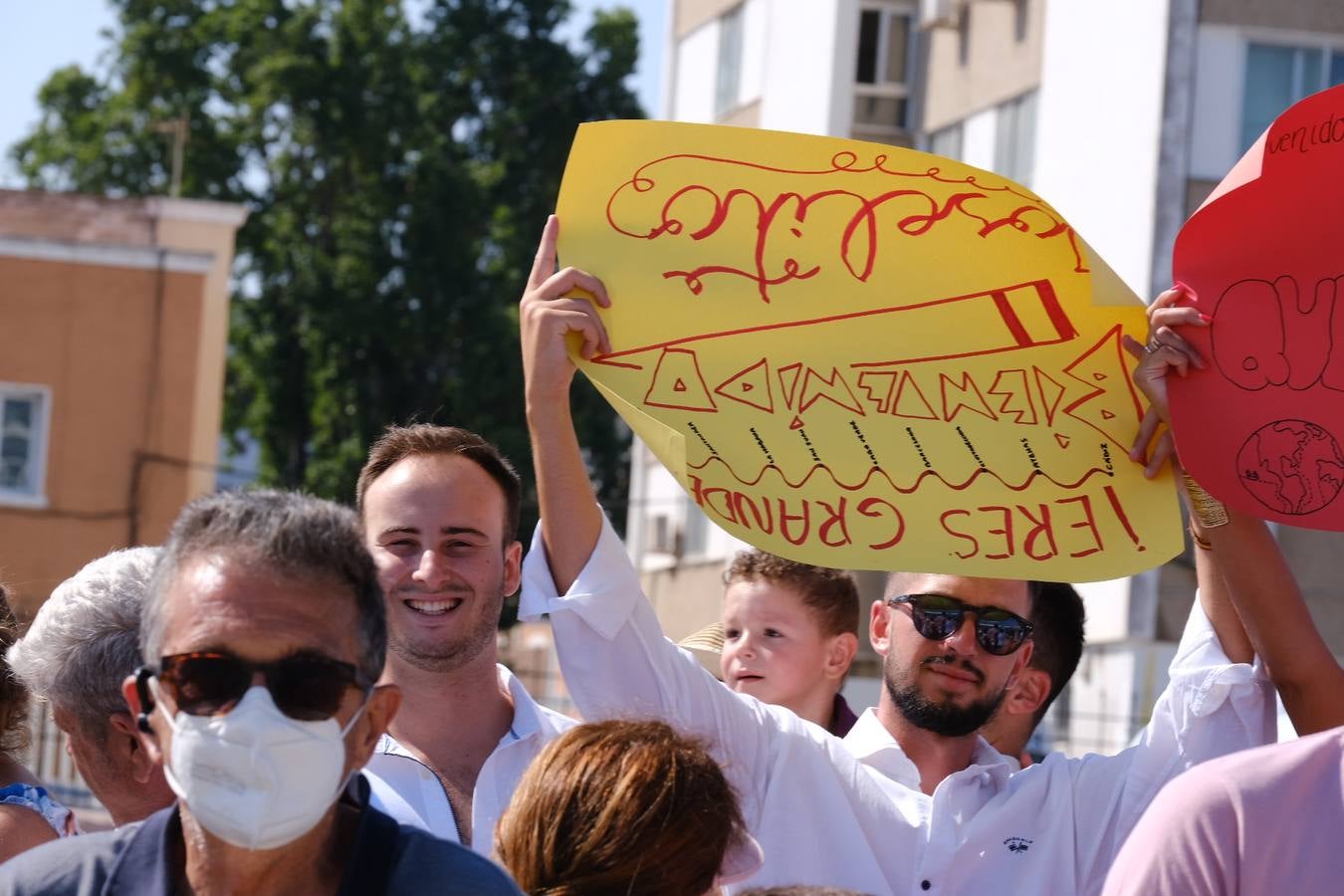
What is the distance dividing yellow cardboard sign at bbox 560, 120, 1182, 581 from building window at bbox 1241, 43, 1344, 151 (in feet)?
56.8

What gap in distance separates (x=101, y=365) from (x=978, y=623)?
24.2 m

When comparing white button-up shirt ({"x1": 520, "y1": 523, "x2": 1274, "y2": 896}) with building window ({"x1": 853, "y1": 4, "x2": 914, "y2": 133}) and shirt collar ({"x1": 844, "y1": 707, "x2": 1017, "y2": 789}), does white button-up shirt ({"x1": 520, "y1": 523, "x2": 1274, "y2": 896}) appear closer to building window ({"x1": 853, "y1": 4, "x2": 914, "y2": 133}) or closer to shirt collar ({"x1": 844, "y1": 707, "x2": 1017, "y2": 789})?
shirt collar ({"x1": 844, "y1": 707, "x2": 1017, "y2": 789})

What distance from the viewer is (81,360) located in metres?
27.3

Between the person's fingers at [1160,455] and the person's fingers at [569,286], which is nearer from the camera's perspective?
the person's fingers at [569,286]

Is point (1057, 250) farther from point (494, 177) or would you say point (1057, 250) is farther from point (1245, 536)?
point (494, 177)

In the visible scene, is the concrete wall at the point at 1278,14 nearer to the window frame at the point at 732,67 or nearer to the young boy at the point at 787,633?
the window frame at the point at 732,67

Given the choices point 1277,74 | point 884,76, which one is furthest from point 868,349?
point 884,76

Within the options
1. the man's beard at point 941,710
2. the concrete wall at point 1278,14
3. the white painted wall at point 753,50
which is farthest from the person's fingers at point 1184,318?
the white painted wall at point 753,50

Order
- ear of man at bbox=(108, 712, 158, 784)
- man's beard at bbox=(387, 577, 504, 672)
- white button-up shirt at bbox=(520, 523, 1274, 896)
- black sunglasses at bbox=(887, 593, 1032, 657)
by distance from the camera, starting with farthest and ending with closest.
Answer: man's beard at bbox=(387, 577, 504, 672) → black sunglasses at bbox=(887, 593, 1032, 657) → white button-up shirt at bbox=(520, 523, 1274, 896) → ear of man at bbox=(108, 712, 158, 784)

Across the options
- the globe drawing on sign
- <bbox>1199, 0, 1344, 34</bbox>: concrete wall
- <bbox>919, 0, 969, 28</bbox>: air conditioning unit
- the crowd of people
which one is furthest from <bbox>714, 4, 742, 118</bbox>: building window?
the globe drawing on sign

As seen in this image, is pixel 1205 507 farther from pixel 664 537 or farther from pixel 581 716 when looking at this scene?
pixel 664 537

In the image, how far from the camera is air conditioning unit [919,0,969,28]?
2481 cm

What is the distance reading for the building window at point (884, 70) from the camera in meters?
26.9

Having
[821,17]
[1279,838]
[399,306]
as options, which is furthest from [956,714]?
[399,306]
